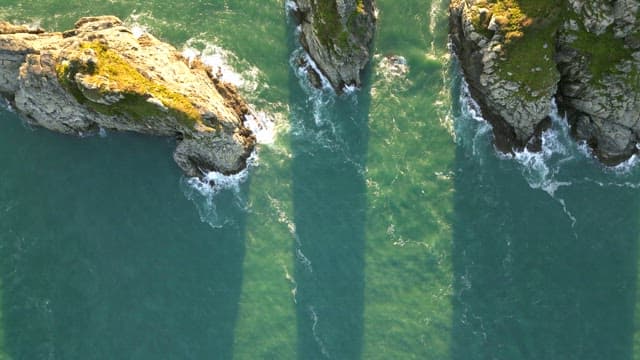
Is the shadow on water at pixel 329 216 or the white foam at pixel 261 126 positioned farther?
the white foam at pixel 261 126

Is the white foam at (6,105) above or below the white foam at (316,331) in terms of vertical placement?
above

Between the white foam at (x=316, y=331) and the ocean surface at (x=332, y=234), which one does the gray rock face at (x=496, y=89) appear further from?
the white foam at (x=316, y=331)

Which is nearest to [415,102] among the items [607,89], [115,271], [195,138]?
[607,89]

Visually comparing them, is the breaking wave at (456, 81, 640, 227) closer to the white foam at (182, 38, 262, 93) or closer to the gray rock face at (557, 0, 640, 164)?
the gray rock face at (557, 0, 640, 164)

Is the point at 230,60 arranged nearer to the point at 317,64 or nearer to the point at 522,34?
the point at 317,64

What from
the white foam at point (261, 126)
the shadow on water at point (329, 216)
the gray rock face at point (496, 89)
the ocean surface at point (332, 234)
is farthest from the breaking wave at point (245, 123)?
the gray rock face at point (496, 89)

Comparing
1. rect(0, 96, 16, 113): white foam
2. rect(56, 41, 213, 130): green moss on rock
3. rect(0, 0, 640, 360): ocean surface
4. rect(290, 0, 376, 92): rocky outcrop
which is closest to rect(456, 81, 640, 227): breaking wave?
rect(0, 0, 640, 360): ocean surface
